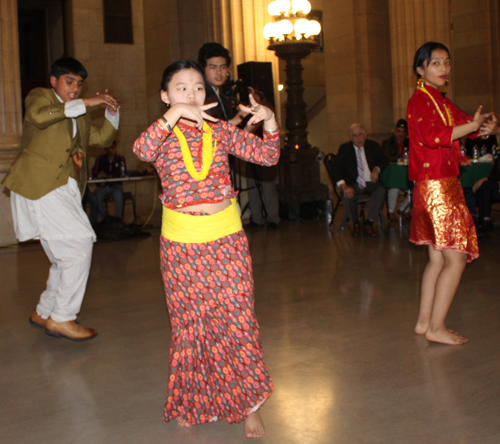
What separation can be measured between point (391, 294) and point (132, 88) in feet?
38.0

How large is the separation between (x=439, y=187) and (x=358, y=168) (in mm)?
4880

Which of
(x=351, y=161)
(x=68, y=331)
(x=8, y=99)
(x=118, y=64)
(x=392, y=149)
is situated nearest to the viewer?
(x=68, y=331)

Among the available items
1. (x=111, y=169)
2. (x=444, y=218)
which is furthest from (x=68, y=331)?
(x=111, y=169)

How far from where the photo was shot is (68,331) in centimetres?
415

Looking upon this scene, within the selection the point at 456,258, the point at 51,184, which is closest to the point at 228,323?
the point at 456,258

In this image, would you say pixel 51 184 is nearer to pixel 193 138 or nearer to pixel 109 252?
pixel 193 138

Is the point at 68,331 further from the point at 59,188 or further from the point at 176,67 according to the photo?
the point at 176,67

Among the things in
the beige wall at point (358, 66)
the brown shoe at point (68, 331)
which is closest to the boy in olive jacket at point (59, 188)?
the brown shoe at point (68, 331)

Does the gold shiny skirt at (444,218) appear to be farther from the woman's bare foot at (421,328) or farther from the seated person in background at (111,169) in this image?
the seated person in background at (111,169)

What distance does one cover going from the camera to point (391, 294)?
4.96 metres

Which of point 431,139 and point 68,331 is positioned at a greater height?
point 431,139

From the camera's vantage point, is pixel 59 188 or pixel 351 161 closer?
pixel 59 188

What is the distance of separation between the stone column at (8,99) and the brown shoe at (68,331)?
15.1 ft

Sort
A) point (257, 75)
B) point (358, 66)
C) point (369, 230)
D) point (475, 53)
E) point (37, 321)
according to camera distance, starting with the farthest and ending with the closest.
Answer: point (475, 53)
point (358, 66)
point (257, 75)
point (369, 230)
point (37, 321)
